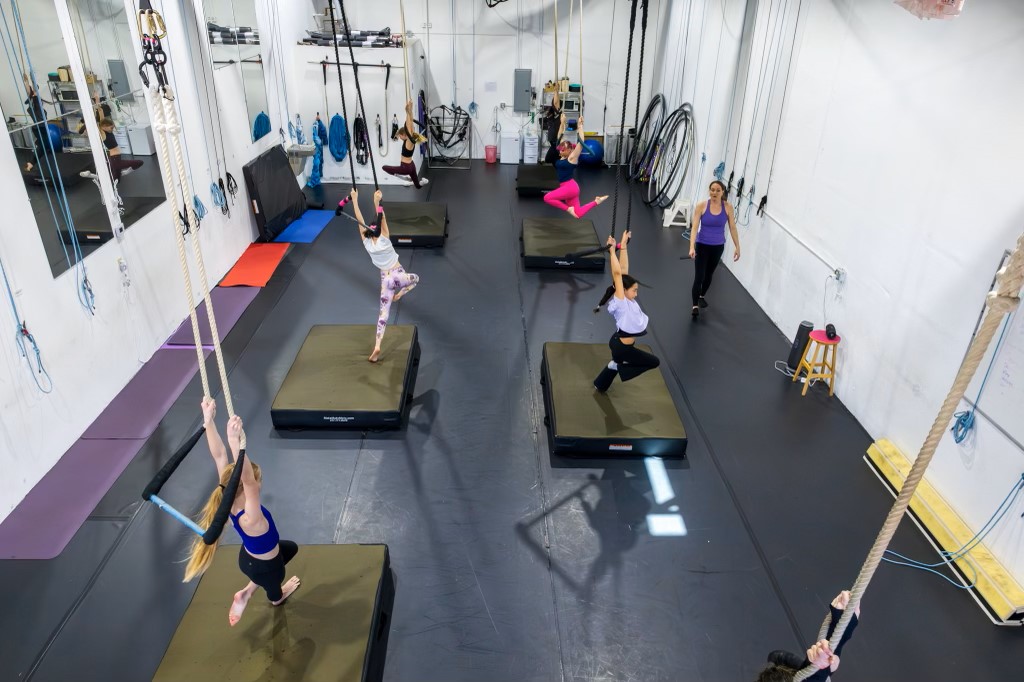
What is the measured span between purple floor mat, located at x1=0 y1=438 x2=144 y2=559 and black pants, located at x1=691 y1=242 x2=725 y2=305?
15.8 ft

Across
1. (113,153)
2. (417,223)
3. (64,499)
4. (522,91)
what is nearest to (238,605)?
(64,499)

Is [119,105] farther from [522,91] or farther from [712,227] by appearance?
[522,91]

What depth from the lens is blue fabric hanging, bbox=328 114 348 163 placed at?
9380 millimetres

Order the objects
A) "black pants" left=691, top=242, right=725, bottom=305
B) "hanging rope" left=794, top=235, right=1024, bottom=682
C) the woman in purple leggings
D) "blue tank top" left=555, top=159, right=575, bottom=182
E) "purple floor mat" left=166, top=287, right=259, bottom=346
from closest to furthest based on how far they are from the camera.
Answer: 1. "hanging rope" left=794, top=235, right=1024, bottom=682
2. the woman in purple leggings
3. "purple floor mat" left=166, top=287, right=259, bottom=346
4. "black pants" left=691, top=242, right=725, bottom=305
5. "blue tank top" left=555, top=159, right=575, bottom=182

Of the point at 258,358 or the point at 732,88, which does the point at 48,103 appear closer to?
the point at 258,358

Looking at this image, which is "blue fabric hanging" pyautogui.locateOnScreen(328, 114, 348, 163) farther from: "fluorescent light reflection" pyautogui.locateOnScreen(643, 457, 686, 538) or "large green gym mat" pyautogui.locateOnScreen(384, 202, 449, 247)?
"fluorescent light reflection" pyautogui.locateOnScreen(643, 457, 686, 538)

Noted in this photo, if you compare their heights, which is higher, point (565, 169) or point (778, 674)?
point (565, 169)

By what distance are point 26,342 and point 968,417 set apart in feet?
18.4

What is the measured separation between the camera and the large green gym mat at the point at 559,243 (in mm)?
7273

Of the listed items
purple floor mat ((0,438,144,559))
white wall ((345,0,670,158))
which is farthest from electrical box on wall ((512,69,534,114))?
purple floor mat ((0,438,144,559))

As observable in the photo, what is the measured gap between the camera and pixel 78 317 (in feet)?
15.0

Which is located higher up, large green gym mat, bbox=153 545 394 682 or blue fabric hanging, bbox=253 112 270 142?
blue fabric hanging, bbox=253 112 270 142

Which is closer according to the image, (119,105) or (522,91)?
(119,105)

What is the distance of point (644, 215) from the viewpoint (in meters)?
9.09
